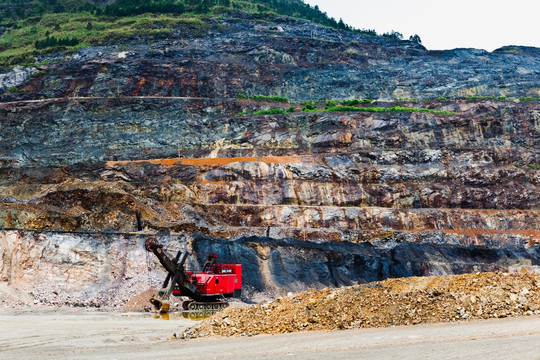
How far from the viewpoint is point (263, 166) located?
146ft

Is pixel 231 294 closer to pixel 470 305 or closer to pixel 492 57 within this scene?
pixel 470 305

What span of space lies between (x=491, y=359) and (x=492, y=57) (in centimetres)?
8089

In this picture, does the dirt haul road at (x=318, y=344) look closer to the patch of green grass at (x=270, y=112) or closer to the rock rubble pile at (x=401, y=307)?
the rock rubble pile at (x=401, y=307)

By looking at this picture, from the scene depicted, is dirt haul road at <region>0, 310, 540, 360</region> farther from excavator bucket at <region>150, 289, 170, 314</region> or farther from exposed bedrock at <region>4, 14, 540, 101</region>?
exposed bedrock at <region>4, 14, 540, 101</region>

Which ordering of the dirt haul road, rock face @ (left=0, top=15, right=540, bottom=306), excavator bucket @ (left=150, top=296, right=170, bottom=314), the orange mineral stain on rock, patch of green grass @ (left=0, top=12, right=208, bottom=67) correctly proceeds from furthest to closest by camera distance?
patch of green grass @ (left=0, top=12, right=208, bottom=67)
the orange mineral stain on rock
rock face @ (left=0, top=15, right=540, bottom=306)
excavator bucket @ (left=150, top=296, right=170, bottom=314)
the dirt haul road

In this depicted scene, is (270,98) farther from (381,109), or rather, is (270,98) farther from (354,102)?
(381,109)

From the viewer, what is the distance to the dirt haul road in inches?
334

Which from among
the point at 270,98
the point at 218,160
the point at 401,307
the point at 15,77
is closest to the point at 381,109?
the point at 270,98

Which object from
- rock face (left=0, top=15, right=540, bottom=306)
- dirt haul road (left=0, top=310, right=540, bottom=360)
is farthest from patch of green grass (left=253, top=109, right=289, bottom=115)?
dirt haul road (left=0, top=310, right=540, bottom=360)

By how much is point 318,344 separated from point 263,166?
3521cm

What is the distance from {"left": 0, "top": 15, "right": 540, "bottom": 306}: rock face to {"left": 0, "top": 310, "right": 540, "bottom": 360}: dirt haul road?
10.5 metres

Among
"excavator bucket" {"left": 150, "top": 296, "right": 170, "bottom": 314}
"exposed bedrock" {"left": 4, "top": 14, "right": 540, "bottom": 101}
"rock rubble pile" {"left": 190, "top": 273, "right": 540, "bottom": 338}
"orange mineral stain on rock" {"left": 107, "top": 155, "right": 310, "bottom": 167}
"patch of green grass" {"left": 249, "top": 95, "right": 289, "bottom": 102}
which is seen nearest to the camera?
"rock rubble pile" {"left": 190, "top": 273, "right": 540, "bottom": 338}

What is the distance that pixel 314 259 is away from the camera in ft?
97.4

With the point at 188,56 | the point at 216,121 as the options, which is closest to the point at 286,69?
the point at 188,56
